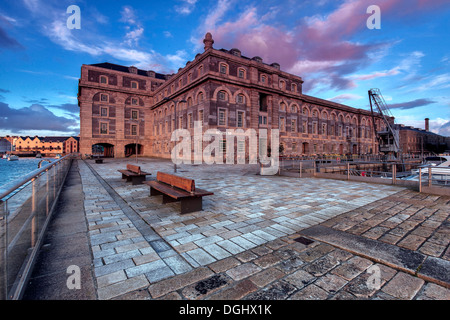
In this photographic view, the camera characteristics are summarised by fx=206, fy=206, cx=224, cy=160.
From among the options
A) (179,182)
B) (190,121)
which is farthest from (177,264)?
(190,121)

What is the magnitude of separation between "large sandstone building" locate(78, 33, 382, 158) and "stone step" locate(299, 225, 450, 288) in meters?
23.7

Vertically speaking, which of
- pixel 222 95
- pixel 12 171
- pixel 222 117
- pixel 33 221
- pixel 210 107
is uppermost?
pixel 222 95

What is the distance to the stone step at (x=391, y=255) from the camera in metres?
2.71

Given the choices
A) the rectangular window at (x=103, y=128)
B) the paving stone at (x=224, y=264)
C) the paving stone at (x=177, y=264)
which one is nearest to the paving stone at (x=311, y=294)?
the paving stone at (x=224, y=264)

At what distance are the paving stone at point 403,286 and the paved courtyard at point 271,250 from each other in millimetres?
12

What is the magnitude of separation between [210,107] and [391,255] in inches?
985

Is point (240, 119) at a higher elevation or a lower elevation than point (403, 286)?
higher

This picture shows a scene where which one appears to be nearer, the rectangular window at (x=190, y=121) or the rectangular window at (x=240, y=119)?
the rectangular window at (x=240, y=119)

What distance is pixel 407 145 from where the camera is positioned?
205ft

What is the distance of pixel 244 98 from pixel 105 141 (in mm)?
27736

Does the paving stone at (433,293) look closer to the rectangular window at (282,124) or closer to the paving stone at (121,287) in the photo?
the paving stone at (121,287)

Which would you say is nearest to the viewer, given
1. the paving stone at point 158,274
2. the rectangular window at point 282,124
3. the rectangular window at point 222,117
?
the paving stone at point 158,274

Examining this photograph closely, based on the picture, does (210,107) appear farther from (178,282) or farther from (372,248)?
(178,282)

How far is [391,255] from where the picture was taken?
3.18m
